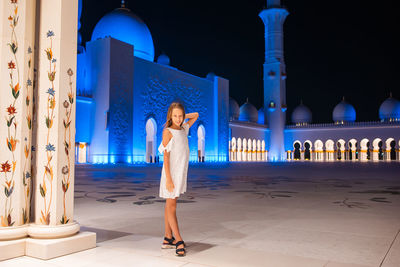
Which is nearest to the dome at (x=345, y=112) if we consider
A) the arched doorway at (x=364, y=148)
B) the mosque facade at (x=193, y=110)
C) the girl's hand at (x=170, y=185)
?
the mosque facade at (x=193, y=110)

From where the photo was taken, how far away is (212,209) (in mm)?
3506

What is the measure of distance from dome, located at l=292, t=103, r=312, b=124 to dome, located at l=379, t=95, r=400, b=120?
6172mm

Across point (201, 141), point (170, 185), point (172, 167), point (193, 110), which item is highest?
point (193, 110)

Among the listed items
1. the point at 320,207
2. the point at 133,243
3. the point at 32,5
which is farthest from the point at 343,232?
the point at 32,5

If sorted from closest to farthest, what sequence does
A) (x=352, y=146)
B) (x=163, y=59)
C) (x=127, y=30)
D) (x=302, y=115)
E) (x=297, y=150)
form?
(x=127, y=30)
(x=163, y=59)
(x=352, y=146)
(x=302, y=115)
(x=297, y=150)

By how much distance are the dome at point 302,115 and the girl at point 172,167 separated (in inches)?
1334

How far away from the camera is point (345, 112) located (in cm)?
3247

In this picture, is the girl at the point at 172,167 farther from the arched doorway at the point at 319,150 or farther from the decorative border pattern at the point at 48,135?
the arched doorway at the point at 319,150

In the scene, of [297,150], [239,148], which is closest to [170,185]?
[239,148]

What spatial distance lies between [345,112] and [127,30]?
20.7 meters

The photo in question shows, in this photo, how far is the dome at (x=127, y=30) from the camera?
2058cm

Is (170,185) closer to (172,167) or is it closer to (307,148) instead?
(172,167)

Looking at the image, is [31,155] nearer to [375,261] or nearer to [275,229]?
[275,229]

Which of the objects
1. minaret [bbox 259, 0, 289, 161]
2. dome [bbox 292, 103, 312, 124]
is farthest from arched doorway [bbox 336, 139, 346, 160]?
minaret [bbox 259, 0, 289, 161]
